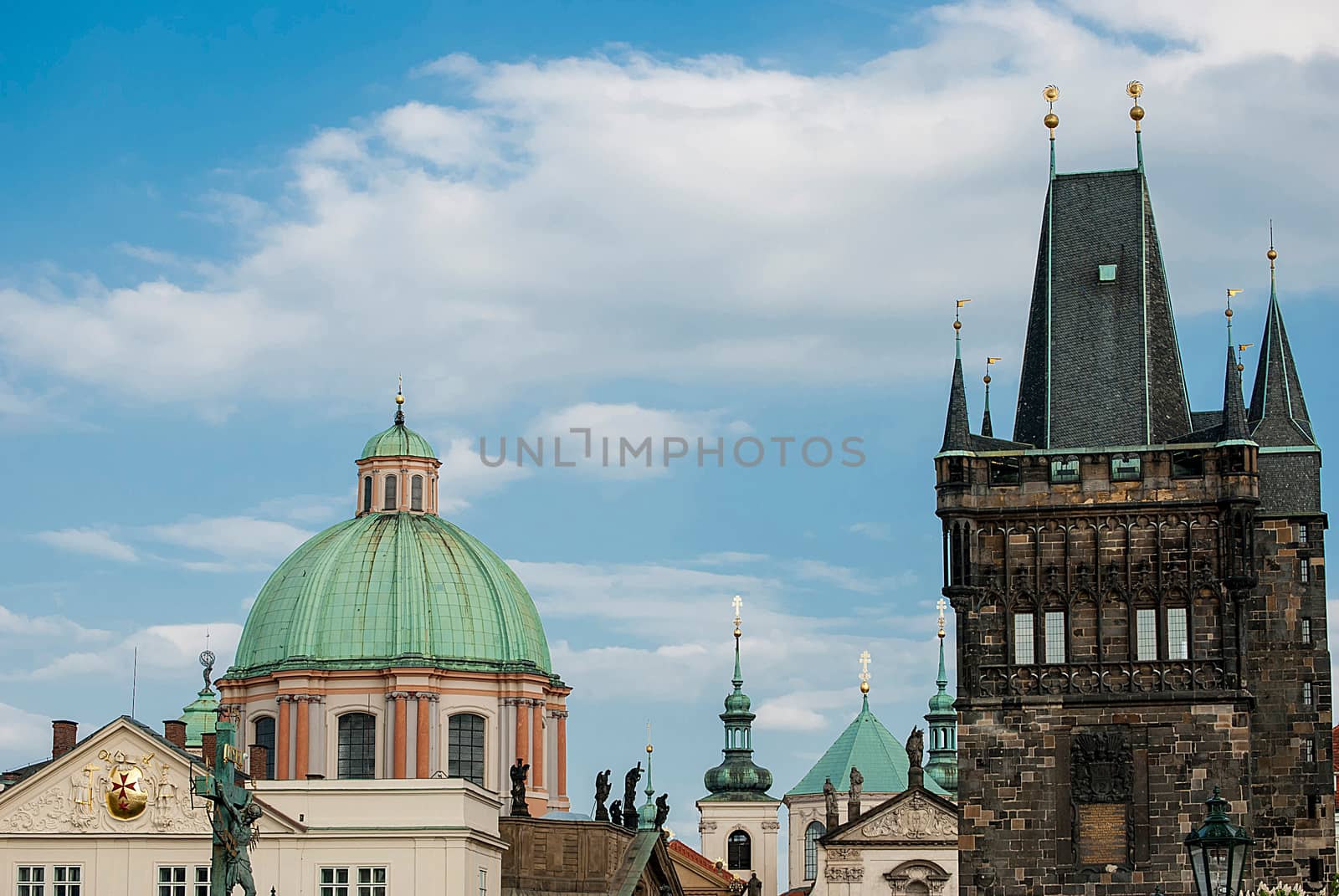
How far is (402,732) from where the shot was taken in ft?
283

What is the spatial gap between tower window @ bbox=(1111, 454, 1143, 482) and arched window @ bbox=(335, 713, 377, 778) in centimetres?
3041

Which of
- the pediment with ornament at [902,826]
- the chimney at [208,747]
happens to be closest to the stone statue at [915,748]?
the pediment with ornament at [902,826]

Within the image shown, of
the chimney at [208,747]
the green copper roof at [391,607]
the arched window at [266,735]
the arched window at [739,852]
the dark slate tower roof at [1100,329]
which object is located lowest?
the arched window at [739,852]

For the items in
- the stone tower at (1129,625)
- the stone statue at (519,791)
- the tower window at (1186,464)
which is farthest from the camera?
the stone statue at (519,791)

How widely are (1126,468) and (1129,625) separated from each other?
4.63 meters

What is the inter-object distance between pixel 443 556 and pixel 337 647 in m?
5.51

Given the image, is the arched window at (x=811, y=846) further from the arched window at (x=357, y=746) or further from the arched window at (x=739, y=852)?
the arched window at (x=357, y=746)

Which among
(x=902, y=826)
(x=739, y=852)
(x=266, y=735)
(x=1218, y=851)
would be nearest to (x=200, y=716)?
(x=266, y=735)

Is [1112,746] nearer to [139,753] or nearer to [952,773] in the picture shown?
[139,753]

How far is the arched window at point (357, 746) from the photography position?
86250mm

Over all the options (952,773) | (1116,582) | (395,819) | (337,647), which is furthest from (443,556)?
(952,773)

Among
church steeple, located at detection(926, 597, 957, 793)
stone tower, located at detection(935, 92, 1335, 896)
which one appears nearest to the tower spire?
stone tower, located at detection(935, 92, 1335, 896)

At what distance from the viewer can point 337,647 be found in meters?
88.3

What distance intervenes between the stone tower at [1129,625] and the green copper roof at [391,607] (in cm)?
2436
